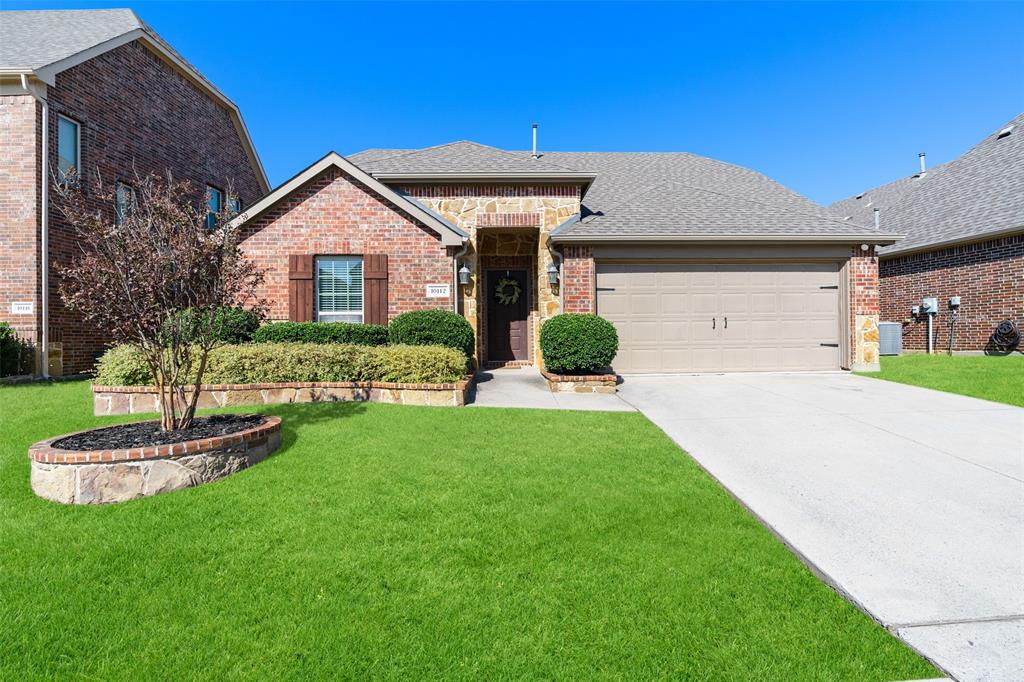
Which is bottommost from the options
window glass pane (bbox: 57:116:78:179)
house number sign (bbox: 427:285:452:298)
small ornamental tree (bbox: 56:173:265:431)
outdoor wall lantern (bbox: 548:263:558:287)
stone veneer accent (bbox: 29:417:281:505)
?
stone veneer accent (bbox: 29:417:281:505)

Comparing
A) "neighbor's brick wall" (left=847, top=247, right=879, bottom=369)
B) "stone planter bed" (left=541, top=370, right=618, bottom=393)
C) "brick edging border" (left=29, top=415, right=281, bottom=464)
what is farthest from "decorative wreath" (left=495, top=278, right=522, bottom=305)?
"brick edging border" (left=29, top=415, right=281, bottom=464)

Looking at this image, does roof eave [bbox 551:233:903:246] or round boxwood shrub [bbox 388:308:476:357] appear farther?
roof eave [bbox 551:233:903:246]

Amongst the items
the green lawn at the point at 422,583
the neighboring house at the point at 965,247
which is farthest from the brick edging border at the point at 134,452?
the neighboring house at the point at 965,247

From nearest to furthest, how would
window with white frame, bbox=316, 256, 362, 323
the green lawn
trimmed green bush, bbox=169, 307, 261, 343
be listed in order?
the green lawn < trimmed green bush, bbox=169, 307, 261, 343 < window with white frame, bbox=316, 256, 362, 323

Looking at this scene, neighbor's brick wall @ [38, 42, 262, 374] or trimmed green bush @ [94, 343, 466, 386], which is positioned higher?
neighbor's brick wall @ [38, 42, 262, 374]

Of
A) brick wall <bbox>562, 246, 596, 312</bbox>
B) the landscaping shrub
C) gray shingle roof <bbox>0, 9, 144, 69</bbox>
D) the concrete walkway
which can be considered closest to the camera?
the concrete walkway

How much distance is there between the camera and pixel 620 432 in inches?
222

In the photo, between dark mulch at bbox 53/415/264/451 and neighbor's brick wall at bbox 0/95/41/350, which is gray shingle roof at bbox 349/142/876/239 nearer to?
neighbor's brick wall at bbox 0/95/41/350

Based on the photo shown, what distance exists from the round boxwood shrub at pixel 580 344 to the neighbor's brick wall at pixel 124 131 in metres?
6.56

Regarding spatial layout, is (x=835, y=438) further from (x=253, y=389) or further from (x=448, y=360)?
(x=253, y=389)

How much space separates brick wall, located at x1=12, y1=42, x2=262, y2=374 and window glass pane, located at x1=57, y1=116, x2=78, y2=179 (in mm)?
137

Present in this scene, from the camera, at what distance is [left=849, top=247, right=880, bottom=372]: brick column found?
10695 mm

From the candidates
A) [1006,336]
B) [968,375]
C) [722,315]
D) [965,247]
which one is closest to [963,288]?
[965,247]

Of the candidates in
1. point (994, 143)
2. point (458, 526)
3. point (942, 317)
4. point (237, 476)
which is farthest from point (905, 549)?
point (994, 143)
